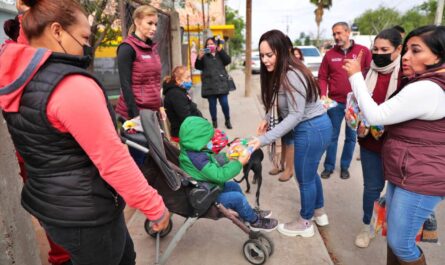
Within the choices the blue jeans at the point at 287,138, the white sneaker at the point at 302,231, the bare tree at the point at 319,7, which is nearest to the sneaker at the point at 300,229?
the white sneaker at the point at 302,231

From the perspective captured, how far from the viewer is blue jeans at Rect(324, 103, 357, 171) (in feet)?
13.8

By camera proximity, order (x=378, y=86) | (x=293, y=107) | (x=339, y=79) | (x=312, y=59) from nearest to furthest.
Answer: (x=293, y=107), (x=378, y=86), (x=339, y=79), (x=312, y=59)

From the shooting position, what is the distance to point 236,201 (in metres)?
2.44

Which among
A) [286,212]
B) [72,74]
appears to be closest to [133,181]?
[72,74]

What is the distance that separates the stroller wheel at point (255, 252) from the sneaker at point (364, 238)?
3.18ft

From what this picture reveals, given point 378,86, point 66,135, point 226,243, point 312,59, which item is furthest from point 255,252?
point 312,59

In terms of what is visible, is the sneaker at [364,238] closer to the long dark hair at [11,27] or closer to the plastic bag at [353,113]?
the plastic bag at [353,113]

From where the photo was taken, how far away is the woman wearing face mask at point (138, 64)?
306 cm

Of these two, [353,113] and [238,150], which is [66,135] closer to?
[238,150]

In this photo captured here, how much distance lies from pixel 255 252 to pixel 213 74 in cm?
414

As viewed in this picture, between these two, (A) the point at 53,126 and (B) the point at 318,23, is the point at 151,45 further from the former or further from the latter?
(B) the point at 318,23

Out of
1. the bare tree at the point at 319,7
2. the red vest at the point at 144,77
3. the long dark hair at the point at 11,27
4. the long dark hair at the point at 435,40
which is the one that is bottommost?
the red vest at the point at 144,77

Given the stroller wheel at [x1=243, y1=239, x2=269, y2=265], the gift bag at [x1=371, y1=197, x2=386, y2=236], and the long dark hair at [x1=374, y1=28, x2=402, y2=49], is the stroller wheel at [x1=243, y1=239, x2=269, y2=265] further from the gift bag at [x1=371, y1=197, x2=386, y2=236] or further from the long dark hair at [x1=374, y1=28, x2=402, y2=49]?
the long dark hair at [x1=374, y1=28, x2=402, y2=49]

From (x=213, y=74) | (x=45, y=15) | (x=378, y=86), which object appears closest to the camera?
(x=45, y=15)
